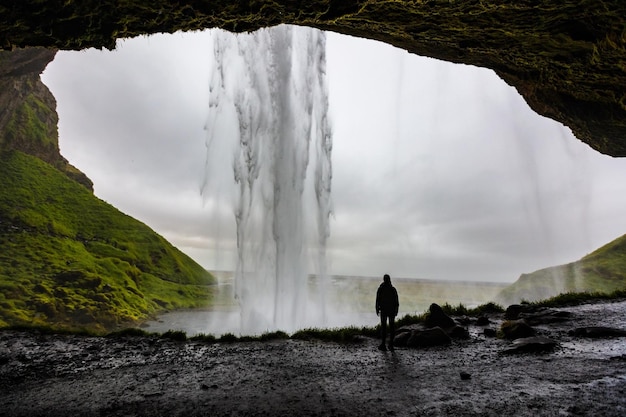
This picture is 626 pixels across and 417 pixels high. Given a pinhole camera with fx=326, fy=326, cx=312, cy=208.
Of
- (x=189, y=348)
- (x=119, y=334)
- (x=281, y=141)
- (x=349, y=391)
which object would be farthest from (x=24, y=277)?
(x=349, y=391)

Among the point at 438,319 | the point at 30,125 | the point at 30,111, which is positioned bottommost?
the point at 438,319

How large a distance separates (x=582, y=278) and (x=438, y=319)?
71.9m

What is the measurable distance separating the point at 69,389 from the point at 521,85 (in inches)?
925

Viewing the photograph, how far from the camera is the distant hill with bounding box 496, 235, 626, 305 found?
A: 59944 mm

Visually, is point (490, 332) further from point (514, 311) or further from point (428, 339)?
point (514, 311)

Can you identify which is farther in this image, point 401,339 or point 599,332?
point 401,339

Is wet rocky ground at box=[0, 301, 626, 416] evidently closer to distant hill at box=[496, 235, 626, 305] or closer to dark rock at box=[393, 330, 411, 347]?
dark rock at box=[393, 330, 411, 347]

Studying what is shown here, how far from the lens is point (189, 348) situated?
1114cm

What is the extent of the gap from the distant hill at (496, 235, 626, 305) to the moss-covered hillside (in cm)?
7481

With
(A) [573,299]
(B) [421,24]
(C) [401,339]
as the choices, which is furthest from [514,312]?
(B) [421,24]

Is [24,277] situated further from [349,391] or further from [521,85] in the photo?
[521,85]

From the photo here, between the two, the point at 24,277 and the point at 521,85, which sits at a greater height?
the point at 521,85

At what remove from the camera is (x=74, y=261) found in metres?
55.6

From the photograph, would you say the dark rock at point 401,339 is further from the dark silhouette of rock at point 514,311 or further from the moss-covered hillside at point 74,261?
the moss-covered hillside at point 74,261
